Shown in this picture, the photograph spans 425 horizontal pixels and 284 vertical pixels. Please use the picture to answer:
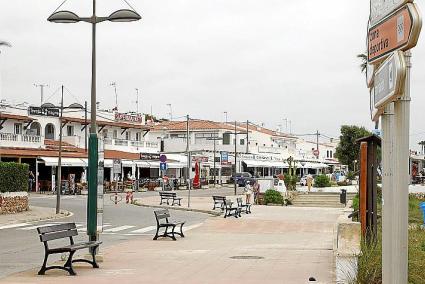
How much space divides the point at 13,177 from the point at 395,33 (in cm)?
2972

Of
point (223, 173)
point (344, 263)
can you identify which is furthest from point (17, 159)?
point (344, 263)

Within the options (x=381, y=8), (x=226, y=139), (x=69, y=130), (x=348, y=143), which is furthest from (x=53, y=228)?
(x=226, y=139)

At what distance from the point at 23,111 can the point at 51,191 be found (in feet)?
25.1

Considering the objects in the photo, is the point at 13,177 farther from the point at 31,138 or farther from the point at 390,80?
the point at 390,80

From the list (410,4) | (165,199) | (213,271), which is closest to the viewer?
(410,4)

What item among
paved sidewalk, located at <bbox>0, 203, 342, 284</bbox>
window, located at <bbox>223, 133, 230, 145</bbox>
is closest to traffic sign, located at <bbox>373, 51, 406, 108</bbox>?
paved sidewalk, located at <bbox>0, 203, 342, 284</bbox>

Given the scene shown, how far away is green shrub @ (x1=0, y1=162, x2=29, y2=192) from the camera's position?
3114cm

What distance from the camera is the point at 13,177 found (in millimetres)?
31938

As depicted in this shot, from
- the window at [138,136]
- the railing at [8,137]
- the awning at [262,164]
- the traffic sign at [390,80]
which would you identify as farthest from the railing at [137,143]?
the traffic sign at [390,80]

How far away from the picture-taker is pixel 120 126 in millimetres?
72438

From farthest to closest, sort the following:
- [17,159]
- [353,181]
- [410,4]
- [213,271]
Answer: [353,181], [17,159], [213,271], [410,4]

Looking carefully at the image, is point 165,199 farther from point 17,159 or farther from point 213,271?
point 213,271

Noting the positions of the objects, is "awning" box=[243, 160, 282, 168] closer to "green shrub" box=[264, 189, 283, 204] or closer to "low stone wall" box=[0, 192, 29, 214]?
"green shrub" box=[264, 189, 283, 204]

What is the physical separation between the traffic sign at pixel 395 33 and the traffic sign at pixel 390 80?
0.07 m
